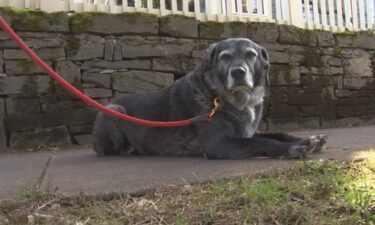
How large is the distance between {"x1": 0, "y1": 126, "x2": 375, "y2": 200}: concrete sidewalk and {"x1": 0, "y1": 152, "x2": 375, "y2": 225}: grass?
0.16 metres

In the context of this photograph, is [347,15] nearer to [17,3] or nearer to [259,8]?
[259,8]

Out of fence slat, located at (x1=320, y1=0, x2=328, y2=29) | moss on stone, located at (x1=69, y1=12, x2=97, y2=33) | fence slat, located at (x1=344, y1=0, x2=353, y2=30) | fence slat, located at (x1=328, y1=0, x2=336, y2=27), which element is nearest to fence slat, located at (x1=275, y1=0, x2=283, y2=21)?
fence slat, located at (x1=320, y1=0, x2=328, y2=29)

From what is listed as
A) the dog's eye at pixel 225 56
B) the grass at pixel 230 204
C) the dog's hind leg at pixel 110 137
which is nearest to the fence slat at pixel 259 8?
the dog's hind leg at pixel 110 137

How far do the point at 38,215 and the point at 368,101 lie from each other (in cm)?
693

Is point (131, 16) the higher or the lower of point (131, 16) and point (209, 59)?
the higher

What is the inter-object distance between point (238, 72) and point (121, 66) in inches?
107

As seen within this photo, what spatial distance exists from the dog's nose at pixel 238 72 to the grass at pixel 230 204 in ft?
3.98

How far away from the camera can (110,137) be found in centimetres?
505

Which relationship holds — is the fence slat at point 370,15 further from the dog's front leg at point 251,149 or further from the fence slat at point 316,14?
the dog's front leg at point 251,149

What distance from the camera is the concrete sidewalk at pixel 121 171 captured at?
3117 mm

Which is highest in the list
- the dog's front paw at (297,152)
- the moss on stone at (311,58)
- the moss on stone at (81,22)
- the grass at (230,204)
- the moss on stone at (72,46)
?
the moss on stone at (81,22)

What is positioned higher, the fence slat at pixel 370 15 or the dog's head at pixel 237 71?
the fence slat at pixel 370 15

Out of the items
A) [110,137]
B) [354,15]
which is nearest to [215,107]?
[110,137]

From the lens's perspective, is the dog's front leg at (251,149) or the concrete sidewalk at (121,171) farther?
the dog's front leg at (251,149)
